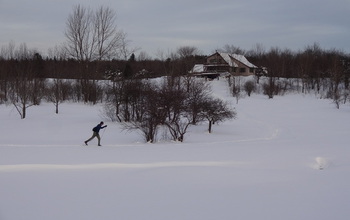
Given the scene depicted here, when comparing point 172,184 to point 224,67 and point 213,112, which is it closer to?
point 213,112

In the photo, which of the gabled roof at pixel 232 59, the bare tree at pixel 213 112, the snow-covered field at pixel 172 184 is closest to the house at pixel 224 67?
the gabled roof at pixel 232 59

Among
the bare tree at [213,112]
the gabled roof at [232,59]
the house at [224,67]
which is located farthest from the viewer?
the gabled roof at [232,59]

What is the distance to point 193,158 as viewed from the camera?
47.6 feet

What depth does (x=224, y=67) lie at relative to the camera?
81562 millimetres

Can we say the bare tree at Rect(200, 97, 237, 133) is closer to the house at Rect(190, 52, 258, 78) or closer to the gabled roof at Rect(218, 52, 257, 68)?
the house at Rect(190, 52, 258, 78)

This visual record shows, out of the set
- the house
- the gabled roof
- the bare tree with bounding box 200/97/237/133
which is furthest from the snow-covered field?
the gabled roof

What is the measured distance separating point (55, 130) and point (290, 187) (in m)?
21.0

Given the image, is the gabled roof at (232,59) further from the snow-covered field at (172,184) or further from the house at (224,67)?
the snow-covered field at (172,184)

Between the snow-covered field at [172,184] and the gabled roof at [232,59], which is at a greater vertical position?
the gabled roof at [232,59]

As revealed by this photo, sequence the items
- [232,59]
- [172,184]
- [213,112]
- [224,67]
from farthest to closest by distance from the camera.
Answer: [232,59]
[224,67]
[213,112]
[172,184]

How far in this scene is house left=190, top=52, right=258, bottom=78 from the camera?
3184 inches

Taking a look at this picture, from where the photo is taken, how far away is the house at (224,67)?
80.9m

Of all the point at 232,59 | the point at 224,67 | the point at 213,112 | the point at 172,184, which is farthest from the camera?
the point at 232,59

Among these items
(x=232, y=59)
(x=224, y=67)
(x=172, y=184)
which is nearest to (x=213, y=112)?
(x=172, y=184)
